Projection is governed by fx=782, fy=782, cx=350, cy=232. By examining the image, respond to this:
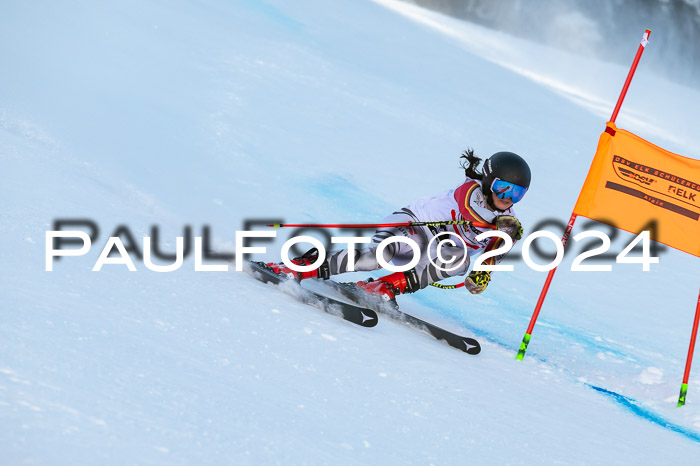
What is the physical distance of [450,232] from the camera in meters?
4.07

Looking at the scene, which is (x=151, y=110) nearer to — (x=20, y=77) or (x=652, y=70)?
(x=20, y=77)

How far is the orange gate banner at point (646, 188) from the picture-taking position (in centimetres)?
395

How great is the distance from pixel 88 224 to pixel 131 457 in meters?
2.07

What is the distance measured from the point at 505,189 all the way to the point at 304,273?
1089 mm

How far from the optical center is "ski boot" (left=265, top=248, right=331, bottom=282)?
3930 mm

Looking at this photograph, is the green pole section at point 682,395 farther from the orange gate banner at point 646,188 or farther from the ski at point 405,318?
the ski at point 405,318

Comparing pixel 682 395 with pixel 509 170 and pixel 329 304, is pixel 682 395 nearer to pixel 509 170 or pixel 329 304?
pixel 509 170

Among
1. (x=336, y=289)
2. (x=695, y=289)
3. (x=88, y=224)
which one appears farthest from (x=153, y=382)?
(x=695, y=289)

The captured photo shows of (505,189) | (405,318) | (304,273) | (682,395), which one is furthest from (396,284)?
(682,395)

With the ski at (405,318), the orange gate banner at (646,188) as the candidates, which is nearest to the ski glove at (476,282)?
the ski at (405,318)

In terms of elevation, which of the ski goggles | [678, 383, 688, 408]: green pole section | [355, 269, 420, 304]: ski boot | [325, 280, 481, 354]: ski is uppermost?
the ski goggles

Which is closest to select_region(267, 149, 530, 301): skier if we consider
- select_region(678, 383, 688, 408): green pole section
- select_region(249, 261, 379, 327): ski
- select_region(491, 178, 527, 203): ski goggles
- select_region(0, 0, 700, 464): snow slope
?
select_region(491, 178, 527, 203): ski goggles

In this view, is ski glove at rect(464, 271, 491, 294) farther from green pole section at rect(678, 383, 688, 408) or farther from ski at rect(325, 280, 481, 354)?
green pole section at rect(678, 383, 688, 408)

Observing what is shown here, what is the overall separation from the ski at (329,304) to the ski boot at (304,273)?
98mm
